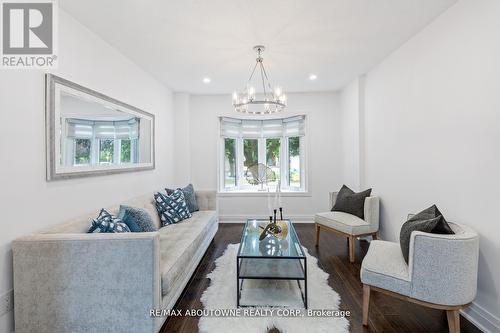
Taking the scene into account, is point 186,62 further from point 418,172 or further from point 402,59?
point 418,172

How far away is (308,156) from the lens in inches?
202

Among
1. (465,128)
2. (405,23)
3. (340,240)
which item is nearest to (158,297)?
(465,128)

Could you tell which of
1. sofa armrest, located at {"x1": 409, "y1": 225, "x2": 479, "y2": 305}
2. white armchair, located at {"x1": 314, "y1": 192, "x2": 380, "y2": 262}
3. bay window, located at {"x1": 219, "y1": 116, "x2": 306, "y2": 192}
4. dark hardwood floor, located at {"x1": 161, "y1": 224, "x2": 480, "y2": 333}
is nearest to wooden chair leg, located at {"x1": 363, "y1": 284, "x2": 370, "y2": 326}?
dark hardwood floor, located at {"x1": 161, "y1": 224, "x2": 480, "y2": 333}

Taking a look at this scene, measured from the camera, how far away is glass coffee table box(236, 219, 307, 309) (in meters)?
2.25

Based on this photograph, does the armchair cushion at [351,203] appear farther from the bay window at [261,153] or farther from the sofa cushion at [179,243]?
the sofa cushion at [179,243]

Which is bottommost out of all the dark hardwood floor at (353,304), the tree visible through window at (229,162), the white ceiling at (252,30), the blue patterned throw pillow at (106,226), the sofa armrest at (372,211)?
the dark hardwood floor at (353,304)

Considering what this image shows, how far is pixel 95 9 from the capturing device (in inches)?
87.4

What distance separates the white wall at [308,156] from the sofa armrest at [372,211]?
1656 millimetres

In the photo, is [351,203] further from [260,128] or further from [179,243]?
[260,128]

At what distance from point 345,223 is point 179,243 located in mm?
2108

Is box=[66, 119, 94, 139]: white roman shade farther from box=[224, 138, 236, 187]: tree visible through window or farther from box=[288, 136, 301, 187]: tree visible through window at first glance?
box=[288, 136, 301, 187]: tree visible through window

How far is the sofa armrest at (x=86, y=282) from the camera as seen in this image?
1727 mm

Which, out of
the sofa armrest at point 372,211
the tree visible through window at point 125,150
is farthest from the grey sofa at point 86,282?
the sofa armrest at point 372,211

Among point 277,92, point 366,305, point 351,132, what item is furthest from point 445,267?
point 351,132
